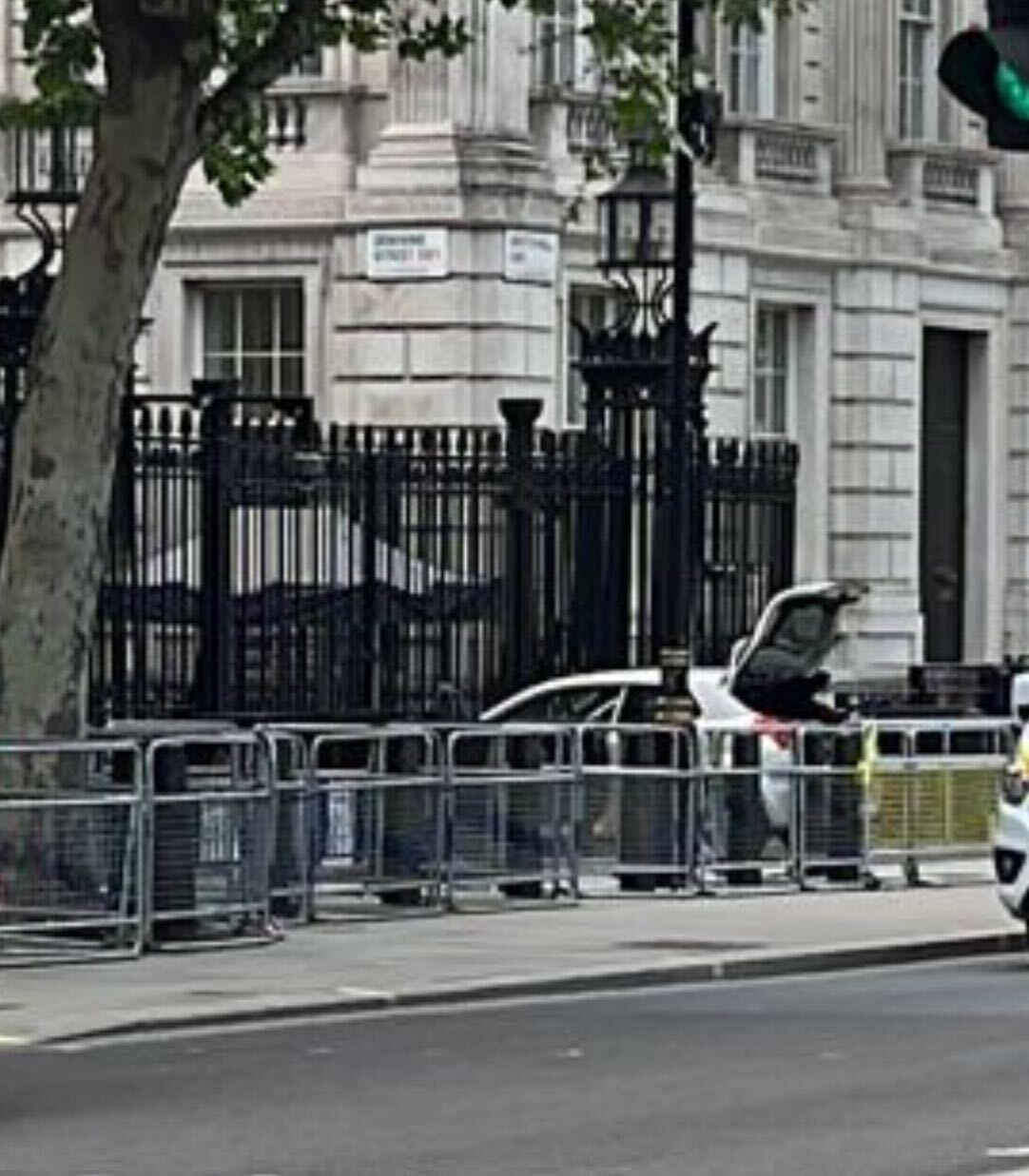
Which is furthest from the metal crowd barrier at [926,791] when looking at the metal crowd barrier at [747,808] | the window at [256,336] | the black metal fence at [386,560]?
the window at [256,336]

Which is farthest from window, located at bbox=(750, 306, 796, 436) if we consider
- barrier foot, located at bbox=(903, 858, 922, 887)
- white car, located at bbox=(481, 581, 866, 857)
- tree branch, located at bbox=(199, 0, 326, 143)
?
tree branch, located at bbox=(199, 0, 326, 143)

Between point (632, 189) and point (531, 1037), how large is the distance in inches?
447

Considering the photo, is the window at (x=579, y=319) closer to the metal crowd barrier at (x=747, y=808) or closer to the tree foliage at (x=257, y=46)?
the metal crowd barrier at (x=747, y=808)

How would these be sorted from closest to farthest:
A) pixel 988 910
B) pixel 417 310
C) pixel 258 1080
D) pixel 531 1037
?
pixel 258 1080
pixel 531 1037
pixel 988 910
pixel 417 310

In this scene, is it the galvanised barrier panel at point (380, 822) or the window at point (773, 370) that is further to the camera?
the window at point (773, 370)

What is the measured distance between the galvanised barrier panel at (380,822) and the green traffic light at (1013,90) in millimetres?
12599

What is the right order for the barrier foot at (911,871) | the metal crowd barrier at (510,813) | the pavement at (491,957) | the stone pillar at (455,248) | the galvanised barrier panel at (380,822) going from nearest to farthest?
the pavement at (491,957), the galvanised barrier panel at (380,822), the metal crowd barrier at (510,813), the barrier foot at (911,871), the stone pillar at (455,248)

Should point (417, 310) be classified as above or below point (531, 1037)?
above

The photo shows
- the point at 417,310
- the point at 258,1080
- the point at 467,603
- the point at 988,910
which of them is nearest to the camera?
the point at 258,1080

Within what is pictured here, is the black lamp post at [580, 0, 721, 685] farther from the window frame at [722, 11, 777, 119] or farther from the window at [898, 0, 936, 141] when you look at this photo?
the window at [898, 0, 936, 141]

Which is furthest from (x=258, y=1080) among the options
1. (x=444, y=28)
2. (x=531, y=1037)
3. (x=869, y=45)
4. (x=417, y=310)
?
(x=869, y=45)

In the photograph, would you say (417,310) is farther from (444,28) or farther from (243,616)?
(444,28)

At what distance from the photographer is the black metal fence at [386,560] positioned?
27547 mm

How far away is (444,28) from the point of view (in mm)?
23453
